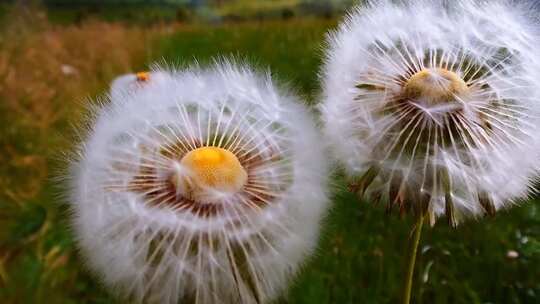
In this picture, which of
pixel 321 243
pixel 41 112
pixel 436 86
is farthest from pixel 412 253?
pixel 41 112

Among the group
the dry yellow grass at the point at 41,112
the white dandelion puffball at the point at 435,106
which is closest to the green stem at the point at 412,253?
the white dandelion puffball at the point at 435,106

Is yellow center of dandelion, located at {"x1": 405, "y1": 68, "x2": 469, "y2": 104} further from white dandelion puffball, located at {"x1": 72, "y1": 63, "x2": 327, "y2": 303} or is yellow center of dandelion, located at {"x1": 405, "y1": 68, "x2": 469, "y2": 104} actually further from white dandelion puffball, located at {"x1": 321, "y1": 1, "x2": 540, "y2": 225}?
white dandelion puffball, located at {"x1": 72, "y1": 63, "x2": 327, "y2": 303}

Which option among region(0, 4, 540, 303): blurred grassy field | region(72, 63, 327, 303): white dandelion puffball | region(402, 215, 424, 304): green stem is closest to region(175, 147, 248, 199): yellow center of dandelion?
region(72, 63, 327, 303): white dandelion puffball

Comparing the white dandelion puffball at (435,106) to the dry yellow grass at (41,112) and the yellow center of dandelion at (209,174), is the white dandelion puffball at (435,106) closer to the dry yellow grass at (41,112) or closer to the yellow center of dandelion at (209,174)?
the yellow center of dandelion at (209,174)

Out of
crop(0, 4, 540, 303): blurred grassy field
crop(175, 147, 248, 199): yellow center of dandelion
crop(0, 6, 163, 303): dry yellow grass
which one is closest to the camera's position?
crop(175, 147, 248, 199): yellow center of dandelion

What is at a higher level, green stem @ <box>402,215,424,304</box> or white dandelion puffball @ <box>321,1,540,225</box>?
white dandelion puffball @ <box>321,1,540,225</box>

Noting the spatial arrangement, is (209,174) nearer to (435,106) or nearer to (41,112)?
(435,106)

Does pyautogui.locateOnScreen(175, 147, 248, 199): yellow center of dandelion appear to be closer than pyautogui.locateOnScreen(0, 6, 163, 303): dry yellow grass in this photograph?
Yes
